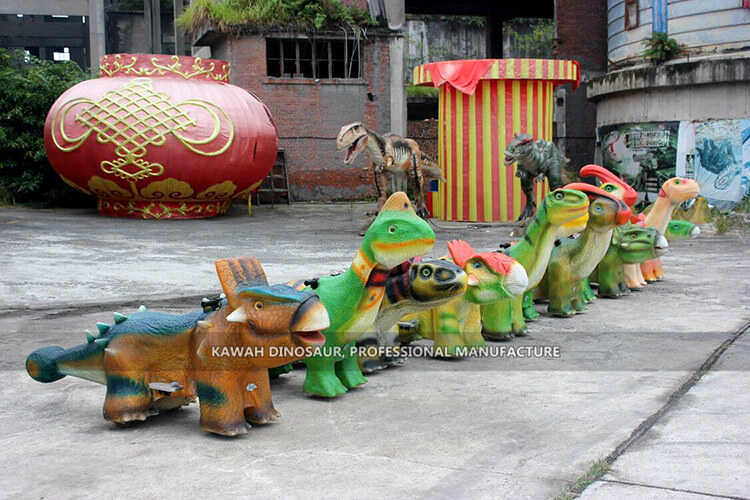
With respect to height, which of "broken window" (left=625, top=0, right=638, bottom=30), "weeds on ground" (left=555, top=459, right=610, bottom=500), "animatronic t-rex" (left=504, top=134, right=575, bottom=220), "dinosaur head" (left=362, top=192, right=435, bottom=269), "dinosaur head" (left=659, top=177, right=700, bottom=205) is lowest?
"weeds on ground" (left=555, top=459, right=610, bottom=500)

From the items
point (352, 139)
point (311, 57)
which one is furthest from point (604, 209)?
point (311, 57)

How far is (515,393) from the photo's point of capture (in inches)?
177

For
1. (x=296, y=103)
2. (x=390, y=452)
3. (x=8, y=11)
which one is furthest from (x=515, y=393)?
(x=8, y=11)

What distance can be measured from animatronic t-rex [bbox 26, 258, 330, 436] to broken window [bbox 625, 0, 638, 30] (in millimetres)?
13215

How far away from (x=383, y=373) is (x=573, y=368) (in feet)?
3.59

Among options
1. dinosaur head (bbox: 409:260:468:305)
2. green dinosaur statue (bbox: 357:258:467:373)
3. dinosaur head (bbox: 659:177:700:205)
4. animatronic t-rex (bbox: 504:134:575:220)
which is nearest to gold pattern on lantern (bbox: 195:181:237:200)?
animatronic t-rex (bbox: 504:134:575:220)

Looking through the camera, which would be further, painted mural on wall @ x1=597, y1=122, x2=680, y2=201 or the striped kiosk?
painted mural on wall @ x1=597, y1=122, x2=680, y2=201

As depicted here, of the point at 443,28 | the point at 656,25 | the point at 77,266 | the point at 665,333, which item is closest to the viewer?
the point at 665,333

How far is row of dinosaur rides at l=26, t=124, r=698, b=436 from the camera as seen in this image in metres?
3.72

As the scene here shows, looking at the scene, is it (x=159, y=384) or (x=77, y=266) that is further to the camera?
(x=77, y=266)

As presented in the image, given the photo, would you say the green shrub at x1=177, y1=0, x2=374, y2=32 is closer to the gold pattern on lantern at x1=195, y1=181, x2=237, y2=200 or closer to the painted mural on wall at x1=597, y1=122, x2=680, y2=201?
the gold pattern on lantern at x1=195, y1=181, x2=237, y2=200

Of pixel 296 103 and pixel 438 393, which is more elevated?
pixel 296 103

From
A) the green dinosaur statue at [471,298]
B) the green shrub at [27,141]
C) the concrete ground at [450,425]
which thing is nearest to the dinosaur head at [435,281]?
the concrete ground at [450,425]

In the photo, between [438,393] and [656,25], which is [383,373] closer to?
[438,393]
